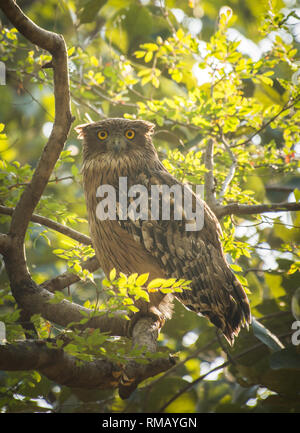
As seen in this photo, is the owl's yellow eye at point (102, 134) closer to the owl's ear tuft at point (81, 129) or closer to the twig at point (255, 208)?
the owl's ear tuft at point (81, 129)

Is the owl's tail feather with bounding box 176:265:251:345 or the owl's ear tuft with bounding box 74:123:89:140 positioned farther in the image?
the owl's ear tuft with bounding box 74:123:89:140

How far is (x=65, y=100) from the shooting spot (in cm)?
260

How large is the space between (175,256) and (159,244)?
6.1 inches

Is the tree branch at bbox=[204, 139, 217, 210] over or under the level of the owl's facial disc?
under

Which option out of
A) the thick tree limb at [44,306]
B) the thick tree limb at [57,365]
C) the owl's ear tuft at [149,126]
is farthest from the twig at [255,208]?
the thick tree limb at [57,365]

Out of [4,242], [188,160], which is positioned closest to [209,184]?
[188,160]

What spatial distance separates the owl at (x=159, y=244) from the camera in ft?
11.0

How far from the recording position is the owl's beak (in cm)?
369

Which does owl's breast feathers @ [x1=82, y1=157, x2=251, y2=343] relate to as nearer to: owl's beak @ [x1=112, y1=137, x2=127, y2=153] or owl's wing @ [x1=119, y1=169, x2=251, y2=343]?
owl's wing @ [x1=119, y1=169, x2=251, y2=343]

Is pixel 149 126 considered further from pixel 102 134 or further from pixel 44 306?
pixel 44 306

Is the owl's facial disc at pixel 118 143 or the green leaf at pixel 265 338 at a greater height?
the owl's facial disc at pixel 118 143

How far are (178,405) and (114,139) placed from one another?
2491 mm

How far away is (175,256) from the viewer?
337 cm

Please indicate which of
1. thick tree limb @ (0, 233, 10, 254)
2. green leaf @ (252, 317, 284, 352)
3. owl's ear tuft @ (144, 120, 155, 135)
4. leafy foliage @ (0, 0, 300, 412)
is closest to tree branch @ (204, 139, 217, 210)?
leafy foliage @ (0, 0, 300, 412)
